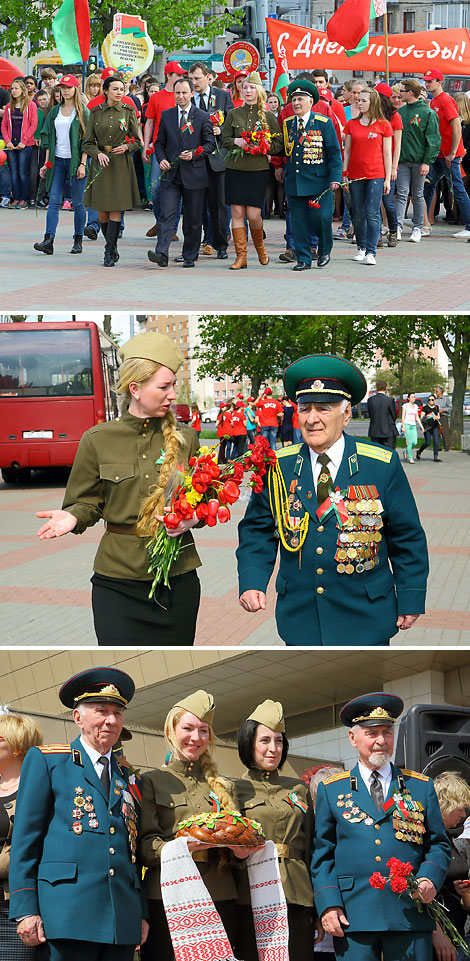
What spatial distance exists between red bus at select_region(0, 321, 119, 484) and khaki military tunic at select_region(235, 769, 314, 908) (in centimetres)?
1089

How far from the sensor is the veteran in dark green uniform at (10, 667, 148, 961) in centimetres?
418

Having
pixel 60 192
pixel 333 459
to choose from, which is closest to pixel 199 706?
pixel 333 459

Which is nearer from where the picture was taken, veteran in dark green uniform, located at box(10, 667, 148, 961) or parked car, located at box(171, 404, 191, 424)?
veteran in dark green uniform, located at box(10, 667, 148, 961)

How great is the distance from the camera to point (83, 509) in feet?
16.2

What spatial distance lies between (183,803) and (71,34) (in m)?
15.4

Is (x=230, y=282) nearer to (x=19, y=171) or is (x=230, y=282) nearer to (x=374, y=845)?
(x=374, y=845)

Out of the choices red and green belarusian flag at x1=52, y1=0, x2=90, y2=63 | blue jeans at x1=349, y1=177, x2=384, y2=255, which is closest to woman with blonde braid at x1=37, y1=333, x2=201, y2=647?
blue jeans at x1=349, y1=177, x2=384, y2=255

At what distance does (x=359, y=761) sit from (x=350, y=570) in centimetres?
83

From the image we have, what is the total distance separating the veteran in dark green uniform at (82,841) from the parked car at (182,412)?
4.24ft

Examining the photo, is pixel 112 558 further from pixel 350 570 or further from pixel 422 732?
pixel 422 732

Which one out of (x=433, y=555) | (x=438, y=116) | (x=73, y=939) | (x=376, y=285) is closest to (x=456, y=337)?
(x=438, y=116)

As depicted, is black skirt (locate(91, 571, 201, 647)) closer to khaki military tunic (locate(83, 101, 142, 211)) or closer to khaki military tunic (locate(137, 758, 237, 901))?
khaki military tunic (locate(137, 758, 237, 901))

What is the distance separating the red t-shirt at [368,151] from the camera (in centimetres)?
1315

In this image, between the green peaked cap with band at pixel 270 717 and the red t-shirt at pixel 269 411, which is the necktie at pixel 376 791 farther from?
the red t-shirt at pixel 269 411
